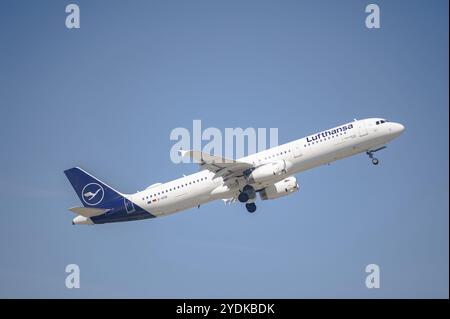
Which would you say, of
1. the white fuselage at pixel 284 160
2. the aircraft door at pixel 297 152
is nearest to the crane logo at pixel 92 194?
the white fuselage at pixel 284 160

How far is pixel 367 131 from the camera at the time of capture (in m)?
73.6

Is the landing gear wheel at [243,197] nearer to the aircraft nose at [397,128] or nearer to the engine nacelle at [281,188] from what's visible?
the engine nacelle at [281,188]

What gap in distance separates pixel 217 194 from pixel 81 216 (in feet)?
45.3

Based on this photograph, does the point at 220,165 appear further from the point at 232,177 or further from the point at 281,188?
the point at 281,188

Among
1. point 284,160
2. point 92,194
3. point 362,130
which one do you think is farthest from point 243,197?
point 92,194

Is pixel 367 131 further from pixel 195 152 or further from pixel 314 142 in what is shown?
pixel 195 152

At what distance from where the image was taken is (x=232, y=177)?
243 ft

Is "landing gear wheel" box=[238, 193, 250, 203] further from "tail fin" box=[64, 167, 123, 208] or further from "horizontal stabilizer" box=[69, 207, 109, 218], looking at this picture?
"horizontal stabilizer" box=[69, 207, 109, 218]

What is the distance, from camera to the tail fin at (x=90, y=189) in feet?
252

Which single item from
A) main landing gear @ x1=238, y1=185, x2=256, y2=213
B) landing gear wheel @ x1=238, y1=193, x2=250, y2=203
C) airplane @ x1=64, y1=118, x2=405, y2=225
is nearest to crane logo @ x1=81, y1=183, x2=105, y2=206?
airplane @ x1=64, y1=118, x2=405, y2=225

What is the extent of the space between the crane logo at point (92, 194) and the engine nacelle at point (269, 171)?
15720 millimetres

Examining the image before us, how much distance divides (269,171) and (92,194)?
60.7ft

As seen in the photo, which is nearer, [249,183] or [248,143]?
[249,183]
